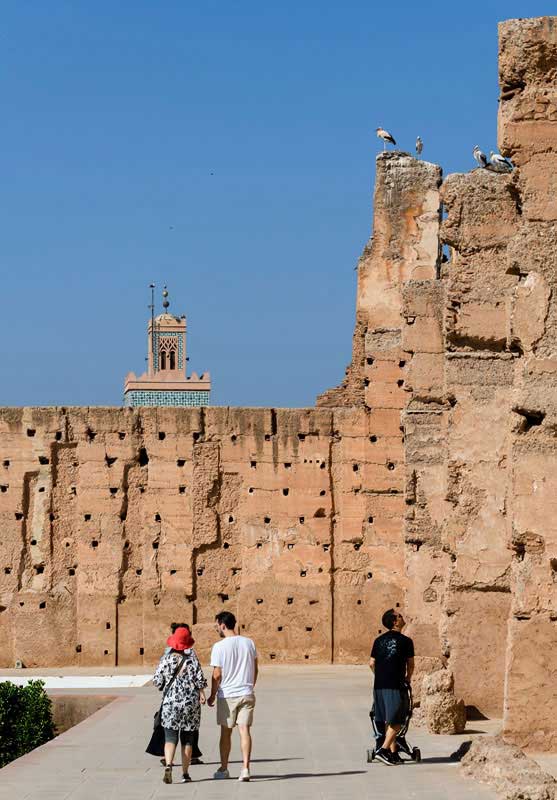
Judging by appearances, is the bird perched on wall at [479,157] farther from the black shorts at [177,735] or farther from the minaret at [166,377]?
the minaret at [166,377]

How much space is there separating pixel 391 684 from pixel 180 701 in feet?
4.88

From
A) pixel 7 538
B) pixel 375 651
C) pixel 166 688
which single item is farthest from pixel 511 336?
pixel 7 538

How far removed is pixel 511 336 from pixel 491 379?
120 inches

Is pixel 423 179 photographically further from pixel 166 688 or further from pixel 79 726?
pixel 166 688

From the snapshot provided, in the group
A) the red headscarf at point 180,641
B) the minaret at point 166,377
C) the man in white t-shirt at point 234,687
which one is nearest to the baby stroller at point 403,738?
the man in white t-shirt at point 234,687

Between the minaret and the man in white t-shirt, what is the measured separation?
3959 cm

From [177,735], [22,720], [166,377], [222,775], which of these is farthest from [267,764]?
[166,377]

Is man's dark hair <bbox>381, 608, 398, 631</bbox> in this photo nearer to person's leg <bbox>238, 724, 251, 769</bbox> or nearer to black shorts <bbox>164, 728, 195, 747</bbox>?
person's leg <bbox>238, 724, 251, 769</bbox>

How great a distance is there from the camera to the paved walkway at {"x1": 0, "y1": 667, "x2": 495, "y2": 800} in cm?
1036

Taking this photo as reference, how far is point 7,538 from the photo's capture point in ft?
69.2

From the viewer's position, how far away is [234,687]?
1101 cm

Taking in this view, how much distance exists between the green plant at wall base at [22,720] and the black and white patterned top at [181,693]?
14.5 feet

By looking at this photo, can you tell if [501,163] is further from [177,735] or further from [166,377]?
[166,377]

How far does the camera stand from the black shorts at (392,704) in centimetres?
1140
